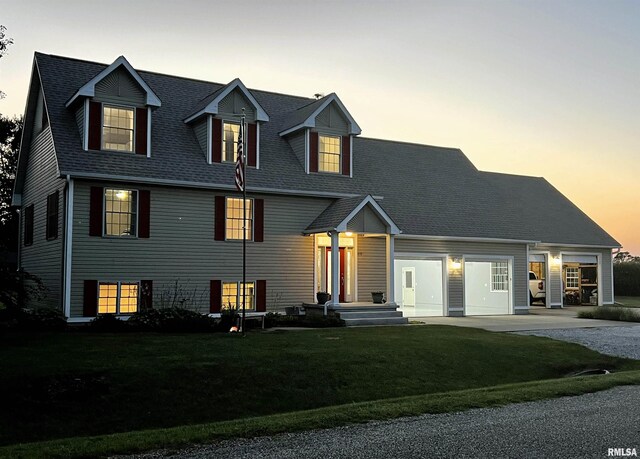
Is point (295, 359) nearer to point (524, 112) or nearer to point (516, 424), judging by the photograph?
point (516, 424)

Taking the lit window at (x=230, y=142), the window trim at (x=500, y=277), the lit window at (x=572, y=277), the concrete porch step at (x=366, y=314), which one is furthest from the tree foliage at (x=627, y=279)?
the lit window at (x=230, y=142)

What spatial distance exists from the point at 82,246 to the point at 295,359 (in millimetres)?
8658

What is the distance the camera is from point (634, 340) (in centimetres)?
1834

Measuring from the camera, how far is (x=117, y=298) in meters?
18.9

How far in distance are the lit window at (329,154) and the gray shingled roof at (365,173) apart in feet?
1.34

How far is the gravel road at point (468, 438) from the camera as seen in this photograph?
22.2 ft

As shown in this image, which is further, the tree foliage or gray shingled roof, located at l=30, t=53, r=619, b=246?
the tree foliage

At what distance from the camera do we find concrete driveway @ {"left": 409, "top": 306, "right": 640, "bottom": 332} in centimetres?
2125

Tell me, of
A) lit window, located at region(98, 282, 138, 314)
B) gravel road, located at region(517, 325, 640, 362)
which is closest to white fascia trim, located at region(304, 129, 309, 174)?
lit window, located at region(98, 282, 138, 314)

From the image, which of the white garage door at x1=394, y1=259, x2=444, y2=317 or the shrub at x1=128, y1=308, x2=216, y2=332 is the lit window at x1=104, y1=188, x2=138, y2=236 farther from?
the white garage door at x1=394, y1=259, x2=444, y2=317

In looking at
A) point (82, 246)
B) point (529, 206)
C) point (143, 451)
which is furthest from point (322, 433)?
point (529, 206)

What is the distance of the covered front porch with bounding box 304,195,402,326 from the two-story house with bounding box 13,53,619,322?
5 centimetres

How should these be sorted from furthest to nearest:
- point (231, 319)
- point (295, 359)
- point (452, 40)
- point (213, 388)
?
point (452, 40) → point (231, 319) → point (295, 359) → point (213, 388)

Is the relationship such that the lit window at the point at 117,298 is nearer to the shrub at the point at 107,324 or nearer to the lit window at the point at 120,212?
the shrub at the point at 107,324
